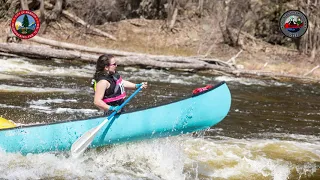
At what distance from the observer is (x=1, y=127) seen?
5.55 metres

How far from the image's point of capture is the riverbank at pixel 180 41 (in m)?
20.1

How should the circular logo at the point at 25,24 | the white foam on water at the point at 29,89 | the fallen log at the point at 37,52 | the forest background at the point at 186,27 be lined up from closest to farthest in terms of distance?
the white foam on water at the point at 29,89
the fallen log at the point at 37,52
the circular logo at the point at 25,24
the forest background at the point at 186,27

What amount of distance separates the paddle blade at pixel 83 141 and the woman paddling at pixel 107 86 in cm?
30

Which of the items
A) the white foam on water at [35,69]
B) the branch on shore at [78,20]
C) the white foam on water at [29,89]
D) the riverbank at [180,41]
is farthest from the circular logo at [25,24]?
the white foam on water at [29,89]

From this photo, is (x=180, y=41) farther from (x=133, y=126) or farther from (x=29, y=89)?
(x=133, y=126)

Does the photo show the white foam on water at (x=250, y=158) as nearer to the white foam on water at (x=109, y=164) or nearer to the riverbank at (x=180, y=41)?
the white foam on water at (x=109, y=164)

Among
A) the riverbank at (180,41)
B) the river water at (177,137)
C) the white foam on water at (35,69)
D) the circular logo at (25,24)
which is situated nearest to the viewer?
the river water at (177,137)

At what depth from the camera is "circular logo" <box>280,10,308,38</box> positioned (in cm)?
2072

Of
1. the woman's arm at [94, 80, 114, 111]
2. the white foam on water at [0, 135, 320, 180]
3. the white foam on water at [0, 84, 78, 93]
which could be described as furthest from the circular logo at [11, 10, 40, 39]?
the woman's arm at [94, 80, 114, 111]

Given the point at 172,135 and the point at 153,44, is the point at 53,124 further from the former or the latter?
the point at 153,44

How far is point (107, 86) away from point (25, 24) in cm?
1589

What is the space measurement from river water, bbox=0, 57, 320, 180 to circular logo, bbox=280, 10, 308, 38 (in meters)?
7.05

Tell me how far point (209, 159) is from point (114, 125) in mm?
1416

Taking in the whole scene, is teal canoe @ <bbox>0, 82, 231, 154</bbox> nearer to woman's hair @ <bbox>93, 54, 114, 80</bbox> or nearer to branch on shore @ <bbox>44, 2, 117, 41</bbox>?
woman's hair @ <bbox>93, 54, 114, 80</bbox>
